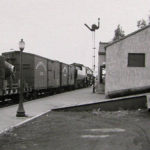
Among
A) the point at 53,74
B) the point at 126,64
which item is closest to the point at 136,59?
the point at 126,64

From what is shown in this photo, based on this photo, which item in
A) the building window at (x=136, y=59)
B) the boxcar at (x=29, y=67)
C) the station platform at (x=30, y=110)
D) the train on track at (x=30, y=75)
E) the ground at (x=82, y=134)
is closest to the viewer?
the ground at (x=82, y=134)

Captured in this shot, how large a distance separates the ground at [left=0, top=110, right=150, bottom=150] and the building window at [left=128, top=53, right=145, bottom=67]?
11.3 meters

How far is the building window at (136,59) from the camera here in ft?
91.1

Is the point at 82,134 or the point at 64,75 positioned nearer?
the point at 82,134

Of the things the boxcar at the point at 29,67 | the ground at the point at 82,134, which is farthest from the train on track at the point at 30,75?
the ground at the point at 82,134

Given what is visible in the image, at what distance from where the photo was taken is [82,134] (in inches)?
460

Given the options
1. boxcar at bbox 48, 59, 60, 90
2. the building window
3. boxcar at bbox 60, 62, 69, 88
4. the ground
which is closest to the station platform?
the ground

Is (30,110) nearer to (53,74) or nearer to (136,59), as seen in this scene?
(136,59)

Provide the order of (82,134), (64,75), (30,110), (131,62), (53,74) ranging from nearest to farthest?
(82,134)
(30,110)
(131,62)
(53,74)
(64,75)

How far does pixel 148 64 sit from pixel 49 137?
17.5 m

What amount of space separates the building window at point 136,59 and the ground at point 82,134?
11300 millimetres

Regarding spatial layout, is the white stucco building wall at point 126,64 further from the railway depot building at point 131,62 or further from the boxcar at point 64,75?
the boxcar at point 64,75

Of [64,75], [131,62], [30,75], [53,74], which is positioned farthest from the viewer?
[64,75]

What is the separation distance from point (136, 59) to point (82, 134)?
56.2ft
